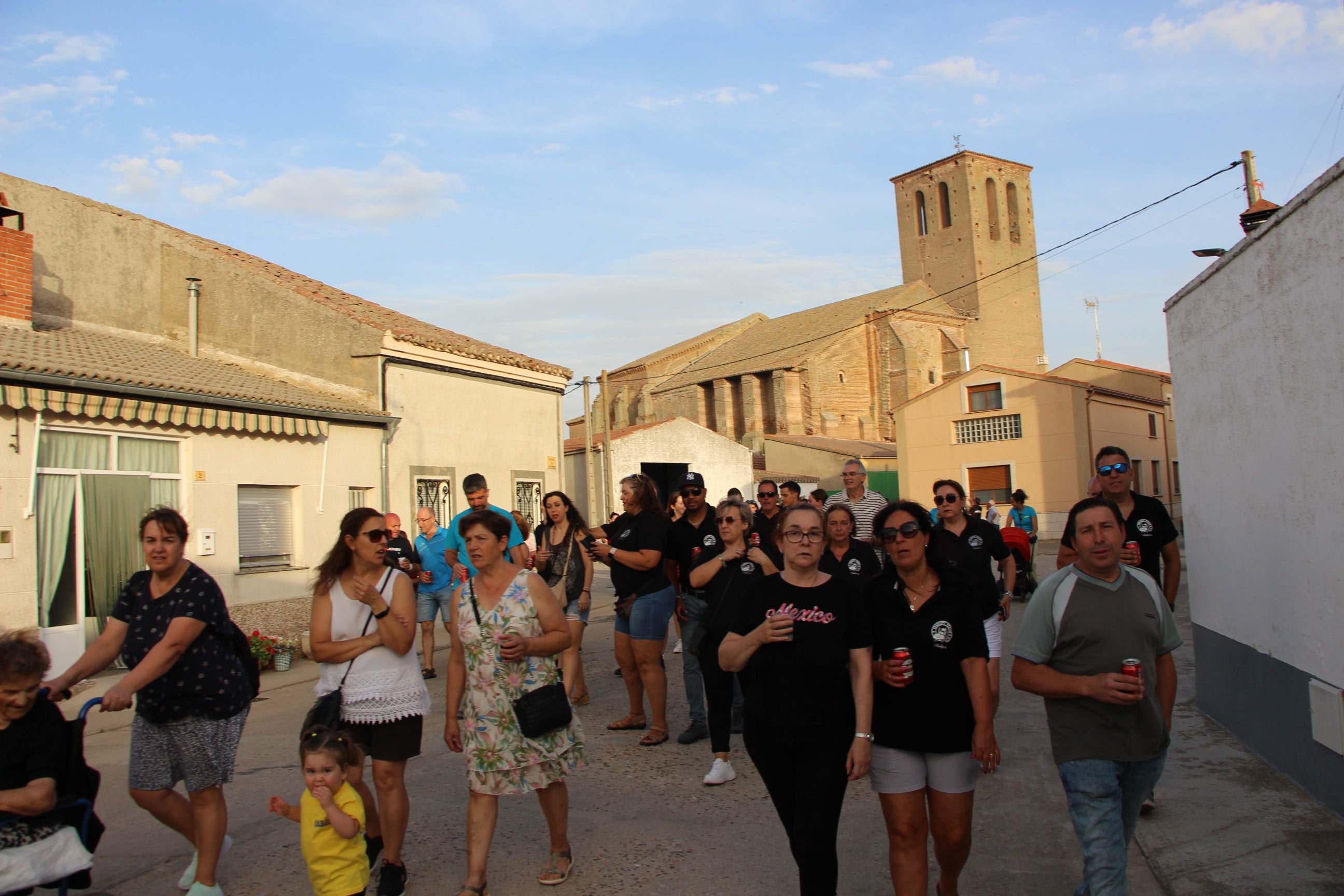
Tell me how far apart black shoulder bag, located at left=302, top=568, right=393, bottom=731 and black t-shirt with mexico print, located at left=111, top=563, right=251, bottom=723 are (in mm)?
408

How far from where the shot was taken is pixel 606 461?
27.6m

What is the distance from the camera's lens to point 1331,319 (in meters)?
4.40

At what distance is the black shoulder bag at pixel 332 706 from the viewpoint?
407 centimetres

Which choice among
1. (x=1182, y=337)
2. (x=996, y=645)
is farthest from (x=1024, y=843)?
(x=1182, y=337)

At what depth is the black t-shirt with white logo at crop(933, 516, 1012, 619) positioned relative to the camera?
15.8ft

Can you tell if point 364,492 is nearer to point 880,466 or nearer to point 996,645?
point 996,645

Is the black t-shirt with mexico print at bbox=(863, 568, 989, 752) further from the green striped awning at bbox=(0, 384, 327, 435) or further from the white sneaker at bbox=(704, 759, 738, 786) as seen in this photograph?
the green striped awning at bbox=(0, 384, 327, 435)

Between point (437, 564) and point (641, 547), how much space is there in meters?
4.03

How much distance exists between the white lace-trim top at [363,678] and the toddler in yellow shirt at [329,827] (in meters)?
0.42

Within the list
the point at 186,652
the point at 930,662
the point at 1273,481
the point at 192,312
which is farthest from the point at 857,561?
the point at 192,312

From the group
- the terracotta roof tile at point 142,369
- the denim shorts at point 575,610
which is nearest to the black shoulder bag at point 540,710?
the denim shorts at point 575,610

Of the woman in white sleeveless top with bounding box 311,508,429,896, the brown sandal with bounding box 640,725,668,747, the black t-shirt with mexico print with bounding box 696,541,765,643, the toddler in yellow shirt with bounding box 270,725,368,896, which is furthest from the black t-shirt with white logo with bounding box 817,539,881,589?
the toddler in yellow shirt with bounding box 270,725,368,896

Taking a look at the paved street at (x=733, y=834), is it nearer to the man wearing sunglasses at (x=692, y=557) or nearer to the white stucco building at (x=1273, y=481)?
the man wearing sunglasses at (x=692, y=557)

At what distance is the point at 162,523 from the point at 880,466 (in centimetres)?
4039
